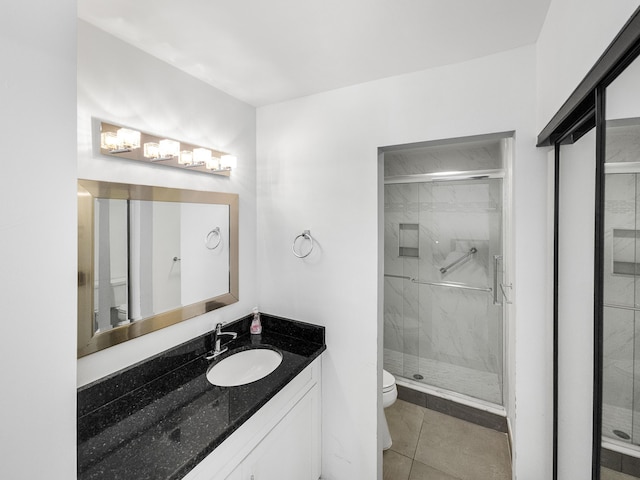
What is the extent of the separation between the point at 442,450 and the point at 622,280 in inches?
82.4

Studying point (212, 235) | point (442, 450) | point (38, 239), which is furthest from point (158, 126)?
point (442, 450)

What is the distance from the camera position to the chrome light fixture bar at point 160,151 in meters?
1.31

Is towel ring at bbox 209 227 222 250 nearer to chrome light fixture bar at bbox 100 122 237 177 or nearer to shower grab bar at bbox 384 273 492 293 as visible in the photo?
chrome light fixture bar at bbox 100 122 237 177

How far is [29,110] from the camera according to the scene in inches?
22.5

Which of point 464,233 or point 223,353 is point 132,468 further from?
point 464,233

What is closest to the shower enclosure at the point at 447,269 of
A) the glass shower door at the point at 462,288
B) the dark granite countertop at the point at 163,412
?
the glass shower door at the point at 462,288

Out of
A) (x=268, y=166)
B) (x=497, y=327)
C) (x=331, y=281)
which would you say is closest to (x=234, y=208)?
(x=268, y=166)

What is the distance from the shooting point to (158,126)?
4.97 ft

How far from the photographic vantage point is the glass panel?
62 centimetres

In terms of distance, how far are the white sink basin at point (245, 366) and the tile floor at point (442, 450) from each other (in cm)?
115

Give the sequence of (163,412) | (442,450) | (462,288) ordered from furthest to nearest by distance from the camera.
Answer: (462,288) → (442,450) → (163,412)

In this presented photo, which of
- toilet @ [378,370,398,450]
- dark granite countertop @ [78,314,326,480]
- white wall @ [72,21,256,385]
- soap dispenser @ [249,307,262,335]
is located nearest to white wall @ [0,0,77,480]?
dark granite countertop @ [78,314,326,480]

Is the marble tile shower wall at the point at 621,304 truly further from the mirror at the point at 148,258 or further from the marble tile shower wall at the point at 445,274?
the marble tile shower wall at the point at 445,274

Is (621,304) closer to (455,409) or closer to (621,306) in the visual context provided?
(621,306)
